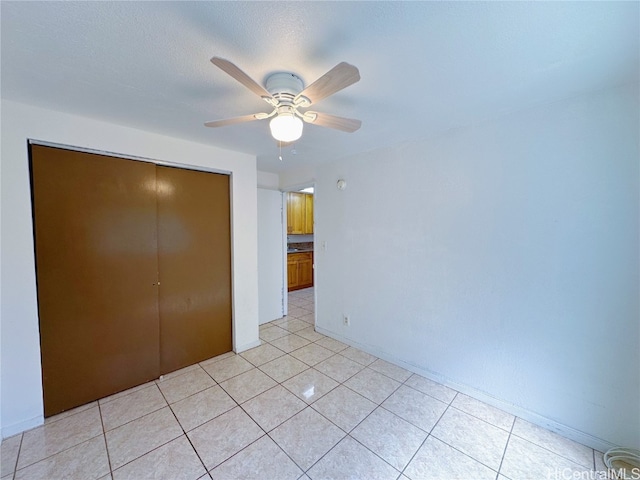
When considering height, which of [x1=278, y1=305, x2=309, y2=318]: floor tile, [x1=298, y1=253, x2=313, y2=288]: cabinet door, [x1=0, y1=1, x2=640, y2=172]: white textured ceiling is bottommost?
[x1=278, y1=305, x2=309, y2=318]: floor tile

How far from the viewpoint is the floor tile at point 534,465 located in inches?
57.7

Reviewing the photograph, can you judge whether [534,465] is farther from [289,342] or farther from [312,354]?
[289,342]

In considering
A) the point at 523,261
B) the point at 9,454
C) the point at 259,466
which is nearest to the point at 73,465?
the point at 9,454

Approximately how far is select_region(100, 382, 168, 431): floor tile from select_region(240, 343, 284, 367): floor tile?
863mm

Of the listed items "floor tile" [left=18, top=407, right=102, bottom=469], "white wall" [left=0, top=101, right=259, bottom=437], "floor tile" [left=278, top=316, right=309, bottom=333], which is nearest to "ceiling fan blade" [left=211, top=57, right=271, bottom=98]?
"white wall" [left=0, top=101, right=259, bottom=437]

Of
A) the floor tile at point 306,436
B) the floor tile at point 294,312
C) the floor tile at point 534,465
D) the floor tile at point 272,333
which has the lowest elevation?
the floor tile at point 294,312

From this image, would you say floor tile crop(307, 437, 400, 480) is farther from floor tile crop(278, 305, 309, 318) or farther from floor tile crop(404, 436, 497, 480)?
floor tile crop(278, 305, 309, 318)

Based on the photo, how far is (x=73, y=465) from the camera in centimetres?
153

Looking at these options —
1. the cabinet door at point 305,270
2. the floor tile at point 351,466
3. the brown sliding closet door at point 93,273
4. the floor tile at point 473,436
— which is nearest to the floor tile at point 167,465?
the floor tile at point 351,466

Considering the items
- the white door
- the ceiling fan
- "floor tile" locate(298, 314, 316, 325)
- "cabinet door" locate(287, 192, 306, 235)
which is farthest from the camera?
"cabinet door" locate(287, 192, 306, 235)

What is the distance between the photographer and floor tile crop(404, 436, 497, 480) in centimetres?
146

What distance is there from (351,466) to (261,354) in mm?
1623

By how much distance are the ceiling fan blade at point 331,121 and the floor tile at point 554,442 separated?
237 cm

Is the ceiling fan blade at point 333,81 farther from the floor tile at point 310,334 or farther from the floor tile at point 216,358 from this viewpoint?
the floor tile at point 310,334
